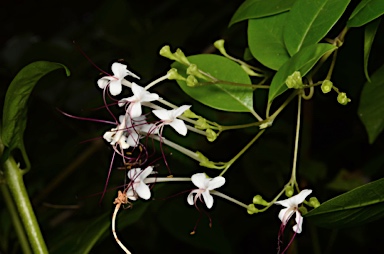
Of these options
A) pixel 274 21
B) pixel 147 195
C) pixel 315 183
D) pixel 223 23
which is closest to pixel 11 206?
pixel 147 195

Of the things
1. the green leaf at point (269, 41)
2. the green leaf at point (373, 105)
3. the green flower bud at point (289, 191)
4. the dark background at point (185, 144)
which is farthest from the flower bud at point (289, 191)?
the dark background at point (185, 144)

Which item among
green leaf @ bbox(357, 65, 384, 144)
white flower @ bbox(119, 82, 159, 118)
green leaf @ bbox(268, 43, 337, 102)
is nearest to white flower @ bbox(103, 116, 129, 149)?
white flower @ bbox(119, 82, 159, 118)

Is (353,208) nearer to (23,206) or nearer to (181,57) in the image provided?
(181,57)

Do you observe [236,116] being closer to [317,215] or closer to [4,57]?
[317,215]

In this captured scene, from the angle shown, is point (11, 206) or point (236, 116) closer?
point (11, 206)

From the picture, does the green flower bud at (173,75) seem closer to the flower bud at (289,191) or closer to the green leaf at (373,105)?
the flower bud at (289,191)
